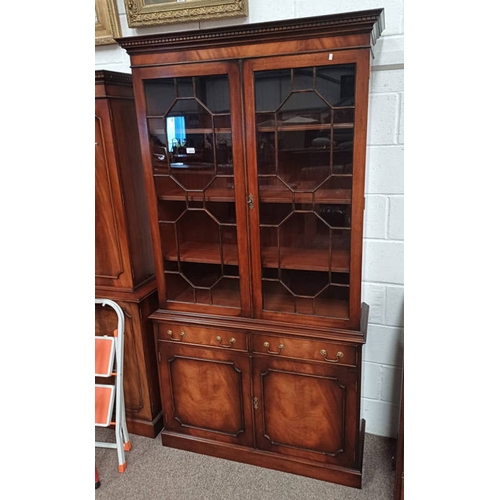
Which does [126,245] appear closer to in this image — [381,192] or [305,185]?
[305,185]

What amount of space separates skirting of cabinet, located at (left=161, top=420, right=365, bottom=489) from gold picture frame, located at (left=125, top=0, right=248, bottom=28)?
2055 mm

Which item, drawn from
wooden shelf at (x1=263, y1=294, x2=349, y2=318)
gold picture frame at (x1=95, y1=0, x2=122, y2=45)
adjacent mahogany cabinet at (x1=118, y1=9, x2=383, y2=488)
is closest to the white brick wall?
gold picture frame at (x1=95, y1=0, x2=122, y2=45)

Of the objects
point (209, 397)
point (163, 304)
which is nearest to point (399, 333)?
point (209, 397)

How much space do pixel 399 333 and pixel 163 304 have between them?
1.17 meters

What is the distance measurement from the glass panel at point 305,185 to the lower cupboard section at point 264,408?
9.6 inches

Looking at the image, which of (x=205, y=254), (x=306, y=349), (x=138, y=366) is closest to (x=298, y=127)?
(x=205, y=254)

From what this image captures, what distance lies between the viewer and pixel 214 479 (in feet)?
6.10

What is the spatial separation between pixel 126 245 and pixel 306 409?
115 cm

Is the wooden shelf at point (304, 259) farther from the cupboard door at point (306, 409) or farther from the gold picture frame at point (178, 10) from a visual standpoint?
the gold picture frame at point (178, 10)

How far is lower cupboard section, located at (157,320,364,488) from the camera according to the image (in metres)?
1.72

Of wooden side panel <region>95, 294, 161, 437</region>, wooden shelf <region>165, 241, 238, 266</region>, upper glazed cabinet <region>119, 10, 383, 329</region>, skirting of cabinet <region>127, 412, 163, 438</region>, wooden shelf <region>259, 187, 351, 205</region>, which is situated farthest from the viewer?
skirting of cabinet <region>127, 412, 163, 438</region>

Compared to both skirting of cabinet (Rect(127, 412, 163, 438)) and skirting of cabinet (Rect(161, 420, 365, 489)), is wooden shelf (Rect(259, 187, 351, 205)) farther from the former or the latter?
skirting of cabinet (Rect(127, 412, 163, 438))
